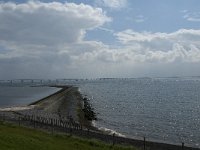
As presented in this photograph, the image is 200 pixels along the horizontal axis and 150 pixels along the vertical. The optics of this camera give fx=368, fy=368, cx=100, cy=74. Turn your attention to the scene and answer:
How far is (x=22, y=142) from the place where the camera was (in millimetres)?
24781

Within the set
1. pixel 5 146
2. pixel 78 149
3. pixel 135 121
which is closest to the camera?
pixel 5 146

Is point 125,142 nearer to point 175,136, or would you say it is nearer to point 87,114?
point 175,136

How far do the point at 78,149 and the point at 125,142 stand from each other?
1124 centimetres

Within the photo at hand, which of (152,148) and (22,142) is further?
(152,148)

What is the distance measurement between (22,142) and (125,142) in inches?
608

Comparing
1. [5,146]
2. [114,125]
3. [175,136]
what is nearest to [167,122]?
[114,125]

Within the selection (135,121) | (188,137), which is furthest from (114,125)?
(188,137)

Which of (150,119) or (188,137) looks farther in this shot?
(150,119)

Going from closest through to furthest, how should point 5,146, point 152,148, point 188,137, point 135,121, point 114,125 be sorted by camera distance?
point 5,146 → point 152,148 → point 188,137 → point 114,125 → point 135,121

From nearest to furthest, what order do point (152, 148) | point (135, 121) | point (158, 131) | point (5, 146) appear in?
point (5, 146)
point (152, 148)
point (158, 131)
point (135, 121)

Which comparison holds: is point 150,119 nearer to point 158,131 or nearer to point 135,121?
point 135,121

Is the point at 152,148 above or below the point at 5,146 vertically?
below

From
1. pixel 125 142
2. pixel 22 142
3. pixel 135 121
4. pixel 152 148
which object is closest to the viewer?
pixel 22 142

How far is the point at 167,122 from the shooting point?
7006 cm
